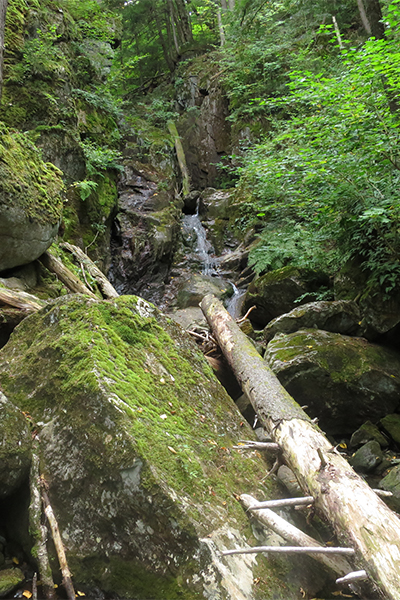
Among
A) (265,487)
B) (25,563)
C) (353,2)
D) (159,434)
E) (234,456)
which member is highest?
(353,2)

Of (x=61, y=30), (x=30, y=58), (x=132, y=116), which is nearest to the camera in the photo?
(x=30, y=58)

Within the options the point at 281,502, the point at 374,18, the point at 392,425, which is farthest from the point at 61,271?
the point at 374,18

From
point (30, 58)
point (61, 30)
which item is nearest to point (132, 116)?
point (61, 30)

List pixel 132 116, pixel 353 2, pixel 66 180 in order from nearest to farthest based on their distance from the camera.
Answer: pixel 66 180 < pixel 353 2 < pixel 132 116

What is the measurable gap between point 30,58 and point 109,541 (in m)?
9.70

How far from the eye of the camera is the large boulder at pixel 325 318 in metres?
6.57

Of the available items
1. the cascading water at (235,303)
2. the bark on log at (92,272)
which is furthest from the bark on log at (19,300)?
the cascading water at (235,303)

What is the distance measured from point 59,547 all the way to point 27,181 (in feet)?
15.6

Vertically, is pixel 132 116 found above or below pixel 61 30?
above

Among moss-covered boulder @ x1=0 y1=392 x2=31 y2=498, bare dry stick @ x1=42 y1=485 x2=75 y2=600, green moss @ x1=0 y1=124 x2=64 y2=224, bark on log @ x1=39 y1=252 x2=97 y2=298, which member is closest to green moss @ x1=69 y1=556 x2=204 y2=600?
bare dry stick @ x1=42 y1=485 x2=75 y2=600

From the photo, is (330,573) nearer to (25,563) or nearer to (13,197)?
(25,563)

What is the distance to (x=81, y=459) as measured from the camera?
8.07 ft

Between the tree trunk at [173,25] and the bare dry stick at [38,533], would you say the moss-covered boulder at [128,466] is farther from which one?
the tree trunk at [173,25]

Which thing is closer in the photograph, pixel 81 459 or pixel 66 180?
pixel 81 459
